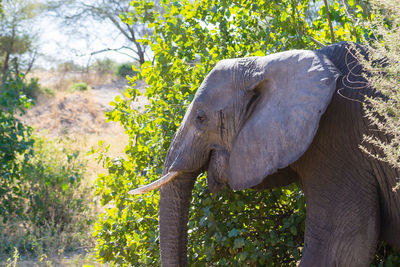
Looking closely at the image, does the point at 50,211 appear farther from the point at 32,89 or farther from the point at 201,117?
the point at 32,89

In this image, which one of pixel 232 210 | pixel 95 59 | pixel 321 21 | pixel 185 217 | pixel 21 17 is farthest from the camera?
pixel 95 59

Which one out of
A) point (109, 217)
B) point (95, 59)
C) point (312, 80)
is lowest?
point (109, 217)

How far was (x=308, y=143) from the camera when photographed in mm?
2826

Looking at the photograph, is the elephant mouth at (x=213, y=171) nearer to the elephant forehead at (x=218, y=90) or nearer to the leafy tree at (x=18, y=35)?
the elephant forehead at (x=218, y=90)

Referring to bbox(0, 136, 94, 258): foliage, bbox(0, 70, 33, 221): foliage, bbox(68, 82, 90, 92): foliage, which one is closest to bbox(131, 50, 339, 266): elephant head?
bbox(0, 136, 94, 258): foliage

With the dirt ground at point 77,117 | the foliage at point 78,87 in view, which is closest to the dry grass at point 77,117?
the dirt ground at point 77,117

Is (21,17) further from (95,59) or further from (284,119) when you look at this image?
(284,119)

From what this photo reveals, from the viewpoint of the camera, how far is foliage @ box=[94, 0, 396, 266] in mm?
3871

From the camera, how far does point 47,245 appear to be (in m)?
5.95

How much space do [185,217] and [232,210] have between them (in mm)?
475

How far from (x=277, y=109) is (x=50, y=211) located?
4545 mm

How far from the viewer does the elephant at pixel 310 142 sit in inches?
113

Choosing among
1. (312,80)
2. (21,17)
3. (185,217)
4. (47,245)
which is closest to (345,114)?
(312,80)

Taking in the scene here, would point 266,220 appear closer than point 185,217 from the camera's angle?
No
